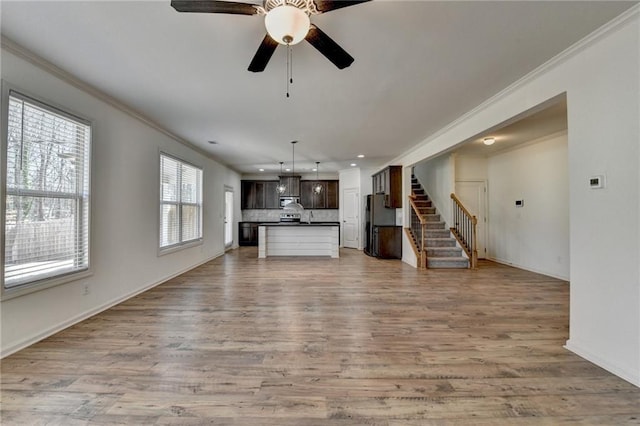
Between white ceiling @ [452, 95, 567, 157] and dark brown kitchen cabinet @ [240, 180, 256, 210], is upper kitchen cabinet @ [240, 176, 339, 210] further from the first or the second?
white ceiling @ [452, 95, 567, 157]

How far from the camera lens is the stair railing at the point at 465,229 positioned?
5.78m

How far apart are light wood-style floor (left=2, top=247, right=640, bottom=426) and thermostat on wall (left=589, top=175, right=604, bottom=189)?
55.0 inches

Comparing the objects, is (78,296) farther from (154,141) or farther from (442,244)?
(442,244)

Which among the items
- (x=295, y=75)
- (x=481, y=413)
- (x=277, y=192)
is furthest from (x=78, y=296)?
(x=277, y=192)

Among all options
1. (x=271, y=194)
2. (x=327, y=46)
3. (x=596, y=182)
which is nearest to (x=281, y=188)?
(x=271, y=194)

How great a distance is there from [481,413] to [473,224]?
4.97 meters

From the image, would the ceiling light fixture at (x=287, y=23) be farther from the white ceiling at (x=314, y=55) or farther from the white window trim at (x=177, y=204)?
the white window trim at (x=177, y=204)

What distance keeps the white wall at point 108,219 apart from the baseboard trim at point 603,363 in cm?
475

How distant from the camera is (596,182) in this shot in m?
2.08

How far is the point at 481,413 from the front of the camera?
160 centimetres

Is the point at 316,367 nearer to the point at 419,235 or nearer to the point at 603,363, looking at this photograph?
the point at 603,363

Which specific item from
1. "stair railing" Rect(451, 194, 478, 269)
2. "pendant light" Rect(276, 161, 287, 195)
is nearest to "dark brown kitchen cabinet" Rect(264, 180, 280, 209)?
"pendant light" Rect(276, 161, 287, 195)

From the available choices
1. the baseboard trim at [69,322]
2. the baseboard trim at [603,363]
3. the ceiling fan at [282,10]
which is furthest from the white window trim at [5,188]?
the baseboard trim at [603,363]

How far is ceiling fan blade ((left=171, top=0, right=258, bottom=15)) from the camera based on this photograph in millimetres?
1445
